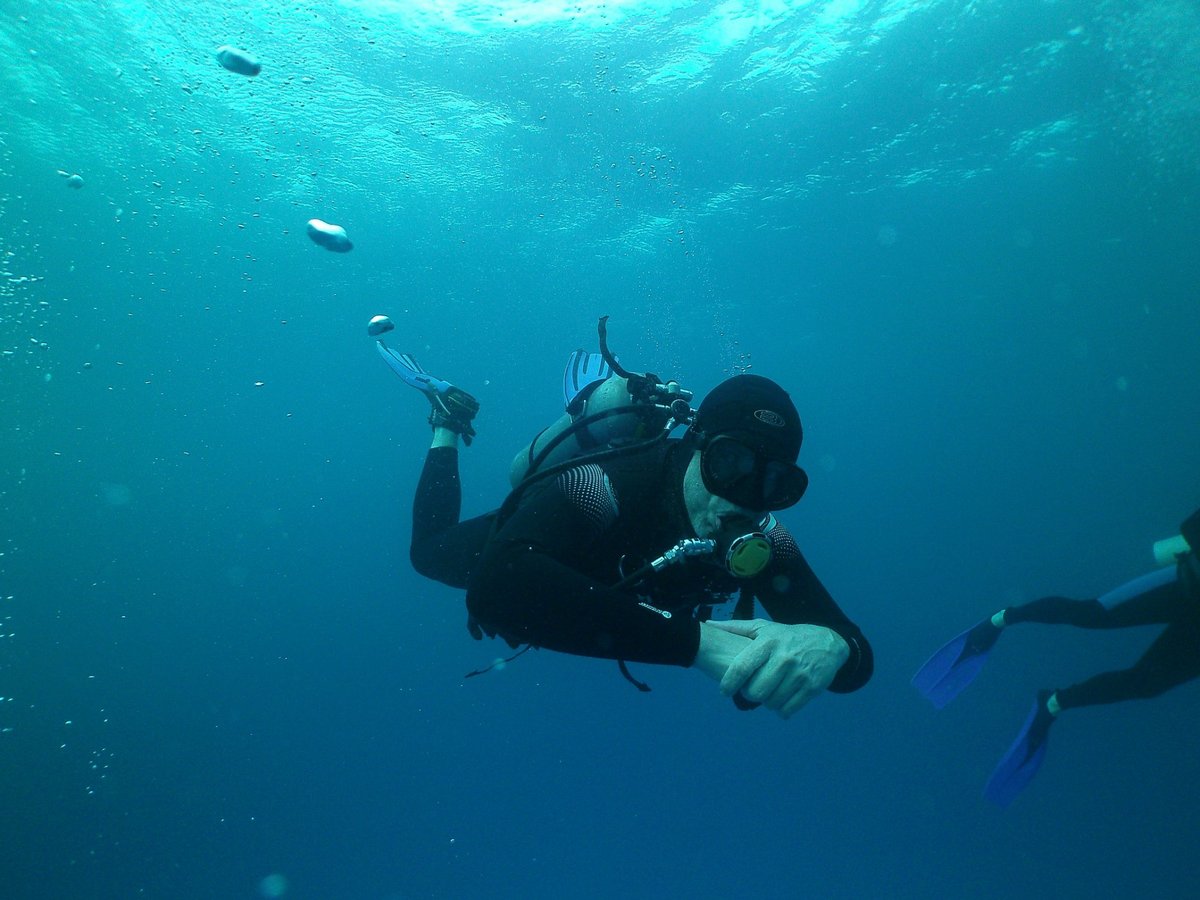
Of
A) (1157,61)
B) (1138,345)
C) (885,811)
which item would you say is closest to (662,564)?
(1157,61)

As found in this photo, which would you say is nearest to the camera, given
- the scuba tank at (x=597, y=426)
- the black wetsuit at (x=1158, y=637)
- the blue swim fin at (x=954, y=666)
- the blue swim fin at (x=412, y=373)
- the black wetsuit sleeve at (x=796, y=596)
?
the black wetsuit sleeve at (x=796, y=596)

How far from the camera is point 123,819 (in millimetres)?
14703

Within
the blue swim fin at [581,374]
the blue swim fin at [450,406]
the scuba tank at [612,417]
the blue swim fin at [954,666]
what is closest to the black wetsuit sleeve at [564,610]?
the scuba tank at [612,417]

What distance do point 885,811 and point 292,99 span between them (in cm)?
2870

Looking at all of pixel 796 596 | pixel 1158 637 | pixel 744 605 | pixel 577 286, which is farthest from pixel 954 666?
pixel 577 286

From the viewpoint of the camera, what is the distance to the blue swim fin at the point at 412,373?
20.5ft

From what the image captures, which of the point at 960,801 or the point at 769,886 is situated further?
the point at 960,801

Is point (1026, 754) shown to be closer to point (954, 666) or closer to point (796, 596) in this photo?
point (954, 666)

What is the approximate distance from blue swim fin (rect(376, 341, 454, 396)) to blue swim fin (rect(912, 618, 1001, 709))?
595 cm

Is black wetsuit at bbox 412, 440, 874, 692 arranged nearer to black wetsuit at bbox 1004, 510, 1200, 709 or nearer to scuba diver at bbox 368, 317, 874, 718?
scuba diver at bbox 368, 317, 874, 718

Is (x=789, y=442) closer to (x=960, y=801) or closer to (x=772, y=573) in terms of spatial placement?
(x=772, y=573)

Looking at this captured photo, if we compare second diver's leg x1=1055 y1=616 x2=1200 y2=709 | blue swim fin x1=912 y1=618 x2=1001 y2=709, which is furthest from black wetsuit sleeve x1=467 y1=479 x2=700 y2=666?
A: second diver's leg x1=1055 y1=616 x2=1200 y2=709

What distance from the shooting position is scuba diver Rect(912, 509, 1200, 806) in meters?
6.63

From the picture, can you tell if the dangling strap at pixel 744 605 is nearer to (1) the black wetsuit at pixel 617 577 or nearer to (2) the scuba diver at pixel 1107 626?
(1) the black wetsuit at pixel 617 577
